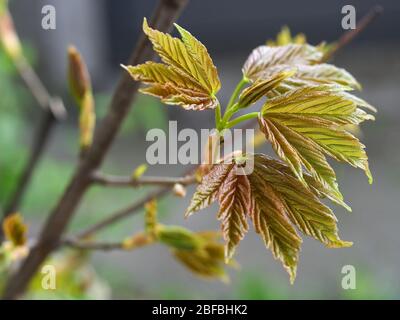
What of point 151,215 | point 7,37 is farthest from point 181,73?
point 7,37

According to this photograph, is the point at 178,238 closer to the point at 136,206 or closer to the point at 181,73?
the point at 136,206

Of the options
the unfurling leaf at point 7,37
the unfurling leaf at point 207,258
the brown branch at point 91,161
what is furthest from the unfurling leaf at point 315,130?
the unfurling leaf at point 7,37

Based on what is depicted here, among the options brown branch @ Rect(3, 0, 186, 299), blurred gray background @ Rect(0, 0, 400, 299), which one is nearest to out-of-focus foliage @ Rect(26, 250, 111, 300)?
brown branch @ Rect(3, 0, 186, 299)

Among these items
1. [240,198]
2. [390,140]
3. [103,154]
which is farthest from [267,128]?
[390,140]

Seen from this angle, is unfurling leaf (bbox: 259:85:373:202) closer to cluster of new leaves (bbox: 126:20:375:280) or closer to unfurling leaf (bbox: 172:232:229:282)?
cluster of new leaves (bbox: 126:20:375:280)

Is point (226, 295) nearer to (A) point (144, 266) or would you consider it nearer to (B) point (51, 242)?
(A) point (144, 266)
